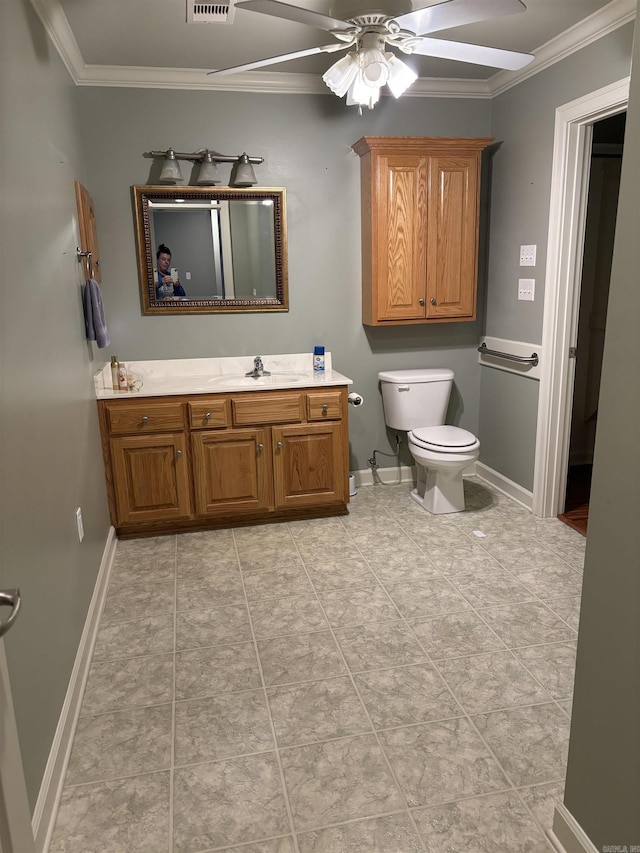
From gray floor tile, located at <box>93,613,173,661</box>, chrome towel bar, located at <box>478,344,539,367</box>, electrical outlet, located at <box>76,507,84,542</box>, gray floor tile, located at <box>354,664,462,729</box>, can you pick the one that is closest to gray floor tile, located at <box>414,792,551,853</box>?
gray floor tile, located at <box>354,664,462,729</box>

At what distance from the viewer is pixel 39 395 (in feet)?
6.35

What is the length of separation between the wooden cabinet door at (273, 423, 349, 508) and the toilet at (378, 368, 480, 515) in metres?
0.48

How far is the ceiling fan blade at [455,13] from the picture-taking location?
1.91 metres

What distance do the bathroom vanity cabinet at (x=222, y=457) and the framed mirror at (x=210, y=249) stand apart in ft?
2.29

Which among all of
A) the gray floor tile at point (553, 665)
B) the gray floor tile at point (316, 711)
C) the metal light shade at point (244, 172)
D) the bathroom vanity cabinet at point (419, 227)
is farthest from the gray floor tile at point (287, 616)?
the metal light shade at point (244, 172)

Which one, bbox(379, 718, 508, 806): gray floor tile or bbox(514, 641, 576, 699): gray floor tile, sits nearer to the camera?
bbox(379, 718, 508, 806): gray floor tile

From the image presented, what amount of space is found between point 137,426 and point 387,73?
81.3 inches

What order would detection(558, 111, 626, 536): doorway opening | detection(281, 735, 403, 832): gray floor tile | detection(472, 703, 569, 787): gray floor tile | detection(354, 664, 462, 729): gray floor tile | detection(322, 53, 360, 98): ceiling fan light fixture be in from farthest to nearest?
1. detection(558, 111, 626, 536): doorway opening
2. detection(322, 53, 360, 98): ceiling fan light fixture
3. detection(354, 664, 462, 729): gray floor tile
4. detection(472, 703, 569, 787): gray floor tile
5. detection(281, 735, 403, 832): gray floor tile

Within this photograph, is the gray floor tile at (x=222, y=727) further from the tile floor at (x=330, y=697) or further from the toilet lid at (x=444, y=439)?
the toilet lid at (x=444, y=439)

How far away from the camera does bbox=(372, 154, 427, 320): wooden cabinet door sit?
3.69m

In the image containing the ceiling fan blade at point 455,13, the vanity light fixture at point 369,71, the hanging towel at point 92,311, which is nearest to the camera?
the ceiling fan blade at point 455,13

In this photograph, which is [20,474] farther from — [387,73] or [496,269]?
[496,269]

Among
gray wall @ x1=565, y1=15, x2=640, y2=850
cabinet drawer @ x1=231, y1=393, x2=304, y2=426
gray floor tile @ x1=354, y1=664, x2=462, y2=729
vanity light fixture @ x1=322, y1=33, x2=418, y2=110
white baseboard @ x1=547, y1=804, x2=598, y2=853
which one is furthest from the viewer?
cabinet drawer @ x1=231, y1=393, x2=304, y2=426

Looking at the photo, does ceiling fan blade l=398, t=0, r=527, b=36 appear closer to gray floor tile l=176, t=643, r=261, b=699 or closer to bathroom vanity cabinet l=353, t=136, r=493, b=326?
bathroom vanity cabinet l=353, t=136, r=493, b=326
